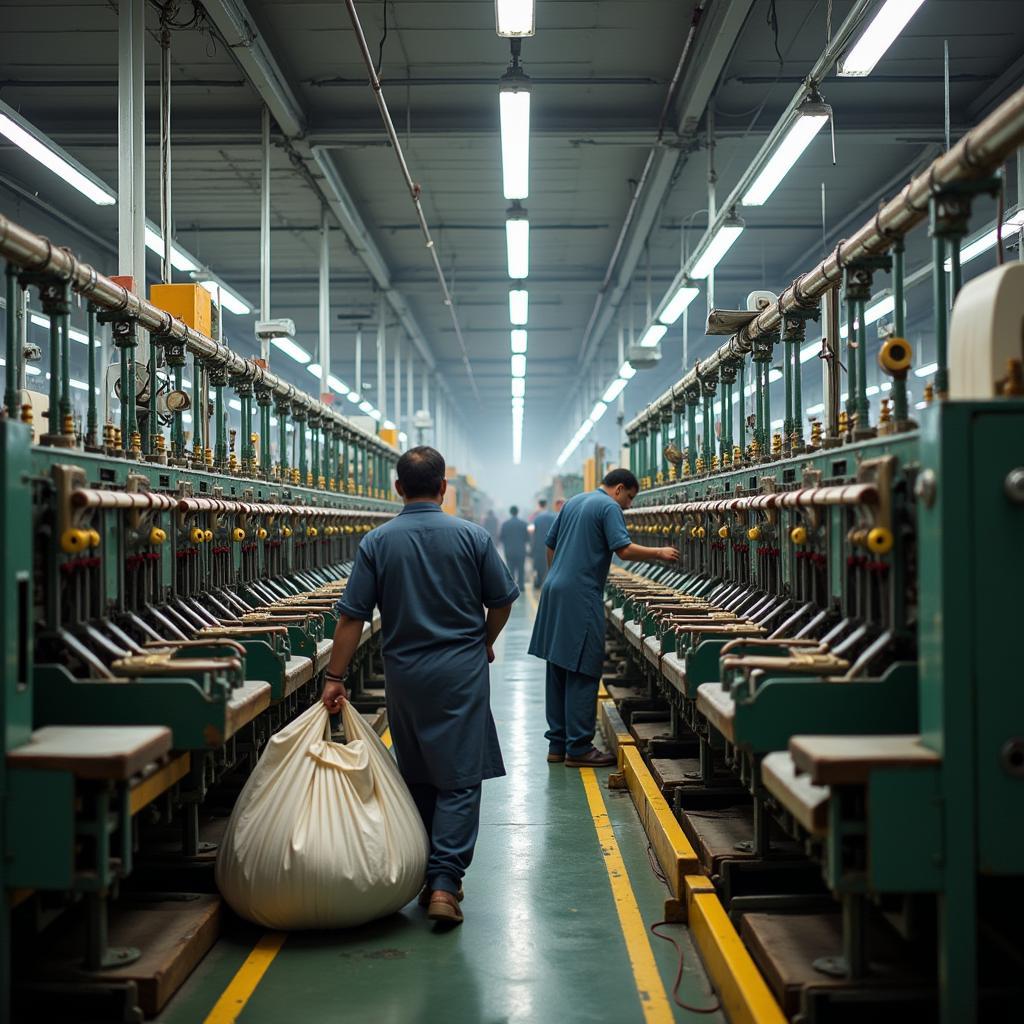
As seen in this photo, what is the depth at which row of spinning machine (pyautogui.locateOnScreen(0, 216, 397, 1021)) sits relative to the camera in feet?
9.74

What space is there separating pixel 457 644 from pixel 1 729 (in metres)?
1.90

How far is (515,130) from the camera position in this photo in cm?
852

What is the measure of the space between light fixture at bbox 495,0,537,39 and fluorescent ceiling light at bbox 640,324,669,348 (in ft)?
28.3

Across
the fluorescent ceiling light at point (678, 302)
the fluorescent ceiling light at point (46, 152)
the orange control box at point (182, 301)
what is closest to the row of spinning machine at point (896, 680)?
the orange control box at point (182, 301)

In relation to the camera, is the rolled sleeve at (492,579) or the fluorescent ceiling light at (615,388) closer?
the rolled sleeve at (492,579)

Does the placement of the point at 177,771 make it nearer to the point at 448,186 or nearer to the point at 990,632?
the point at 990,632

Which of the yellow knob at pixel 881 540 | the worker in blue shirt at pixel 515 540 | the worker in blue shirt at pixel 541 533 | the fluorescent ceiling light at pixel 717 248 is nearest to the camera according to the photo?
the yellow knob at pixel 881 540

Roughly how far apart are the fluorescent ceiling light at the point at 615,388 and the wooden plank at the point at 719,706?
1541cm

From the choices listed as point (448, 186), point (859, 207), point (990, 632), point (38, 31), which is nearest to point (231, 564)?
point (990, 632)

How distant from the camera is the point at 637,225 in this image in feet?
48.1

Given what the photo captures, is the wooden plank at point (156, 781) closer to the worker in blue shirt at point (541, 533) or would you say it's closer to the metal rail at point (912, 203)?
the metal rail at point (912, 203)

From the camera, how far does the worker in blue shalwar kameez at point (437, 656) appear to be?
173 inches

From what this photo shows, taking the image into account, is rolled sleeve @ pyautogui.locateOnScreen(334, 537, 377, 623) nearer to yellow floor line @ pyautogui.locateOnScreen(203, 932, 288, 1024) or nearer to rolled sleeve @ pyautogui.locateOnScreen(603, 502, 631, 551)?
yellow floor line @ pyautogui.locateOnScreen(203, 932, 288, 1024)

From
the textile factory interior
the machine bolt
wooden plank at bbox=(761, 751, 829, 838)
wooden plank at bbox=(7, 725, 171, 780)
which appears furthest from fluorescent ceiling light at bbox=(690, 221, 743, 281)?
wooden plank at bbox=(7, 725, 171, 780)
